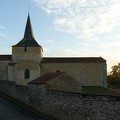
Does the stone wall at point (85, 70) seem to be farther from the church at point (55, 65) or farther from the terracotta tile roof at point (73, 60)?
the terracotta tile roof at point (73, 60)

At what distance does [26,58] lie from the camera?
57.2 metres

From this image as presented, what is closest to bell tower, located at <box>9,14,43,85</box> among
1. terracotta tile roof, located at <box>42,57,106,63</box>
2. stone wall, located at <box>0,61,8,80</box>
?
stone wall, located at <box>0,61,8,80</box>

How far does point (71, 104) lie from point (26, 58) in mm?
40946

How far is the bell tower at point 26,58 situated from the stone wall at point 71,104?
91.1ft

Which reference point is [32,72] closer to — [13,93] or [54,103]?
[13,93]

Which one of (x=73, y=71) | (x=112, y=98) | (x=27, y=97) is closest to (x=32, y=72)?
(x=73, y=71)

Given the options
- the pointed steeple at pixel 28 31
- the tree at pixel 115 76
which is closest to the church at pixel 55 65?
the pointed steeple at pixel 28 31

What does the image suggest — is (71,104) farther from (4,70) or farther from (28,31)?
(28,31)

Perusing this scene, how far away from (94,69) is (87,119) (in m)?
42.9

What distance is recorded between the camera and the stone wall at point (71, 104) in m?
13.2

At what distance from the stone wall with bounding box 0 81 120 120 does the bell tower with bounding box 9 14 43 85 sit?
27.8 m

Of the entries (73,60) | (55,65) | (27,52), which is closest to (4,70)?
(27,52)

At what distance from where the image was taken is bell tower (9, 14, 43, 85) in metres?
55.0

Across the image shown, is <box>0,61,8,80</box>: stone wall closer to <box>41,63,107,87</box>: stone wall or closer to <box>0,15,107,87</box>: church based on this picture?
<box>0,15,107,87</box>: church
